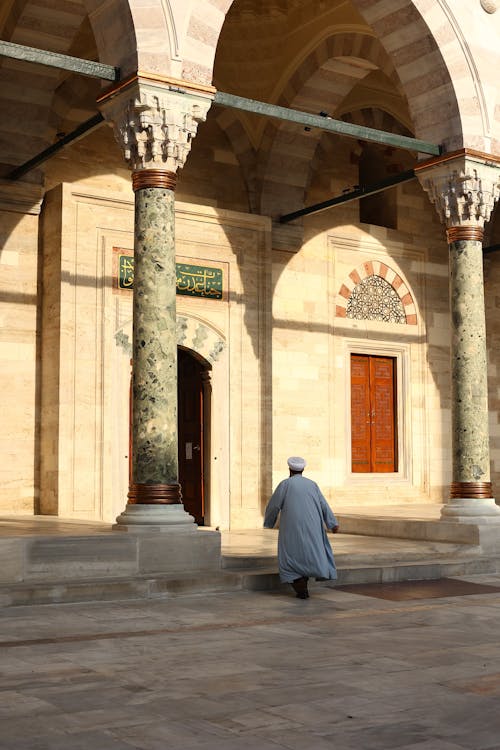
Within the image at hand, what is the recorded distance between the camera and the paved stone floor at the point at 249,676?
11.1ft

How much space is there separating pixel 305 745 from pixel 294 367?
29.5 feet

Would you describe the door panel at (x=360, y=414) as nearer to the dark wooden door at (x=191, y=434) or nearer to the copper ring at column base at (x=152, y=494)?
the dark wooden door at (x=191, y=434)

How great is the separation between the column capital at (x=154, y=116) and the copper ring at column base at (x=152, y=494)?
7.99ft

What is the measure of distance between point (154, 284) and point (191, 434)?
4075mm

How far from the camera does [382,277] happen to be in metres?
13.2

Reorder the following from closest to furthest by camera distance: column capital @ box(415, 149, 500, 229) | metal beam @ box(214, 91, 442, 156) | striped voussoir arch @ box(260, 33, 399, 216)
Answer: metal beam @ box(214, 91, 442, 156) < column capital @ box(415, 149, 500, 229) < striped voussoir arch @ box(260, 33, 399, 216)

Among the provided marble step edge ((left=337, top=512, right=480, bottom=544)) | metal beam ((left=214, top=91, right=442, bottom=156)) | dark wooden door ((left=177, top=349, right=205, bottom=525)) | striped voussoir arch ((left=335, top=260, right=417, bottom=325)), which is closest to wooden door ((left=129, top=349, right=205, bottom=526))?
dark wooden door ((left=177, top=349, right=205, bottom=525))

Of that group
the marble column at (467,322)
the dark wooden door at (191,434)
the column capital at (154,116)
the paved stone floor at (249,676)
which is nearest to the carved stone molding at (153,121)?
the column capital at (154,116)

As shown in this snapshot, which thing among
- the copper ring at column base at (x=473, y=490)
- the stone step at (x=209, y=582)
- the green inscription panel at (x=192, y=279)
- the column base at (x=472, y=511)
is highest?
the green inscription panel at (x=192, y=279)

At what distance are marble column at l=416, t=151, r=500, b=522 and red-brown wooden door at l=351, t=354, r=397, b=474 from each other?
3.39 meters

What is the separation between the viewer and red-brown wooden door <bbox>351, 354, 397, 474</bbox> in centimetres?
1283

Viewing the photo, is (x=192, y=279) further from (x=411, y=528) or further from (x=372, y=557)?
(x=372, y=557)

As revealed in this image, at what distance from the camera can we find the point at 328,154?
12875 millimetres

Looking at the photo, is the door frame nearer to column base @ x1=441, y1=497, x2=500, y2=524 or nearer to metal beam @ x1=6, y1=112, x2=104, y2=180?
column base @ x1=441, y1=497, x2=500, y2=524
